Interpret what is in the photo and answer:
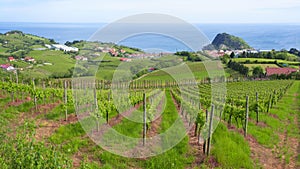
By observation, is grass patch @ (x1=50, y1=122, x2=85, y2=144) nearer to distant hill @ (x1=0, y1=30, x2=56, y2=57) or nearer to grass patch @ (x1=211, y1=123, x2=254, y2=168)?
grass patch @ (x1=211, y1=123, x2=254, y2=168)

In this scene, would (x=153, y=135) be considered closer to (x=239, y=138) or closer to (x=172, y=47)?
(x=239, y=138)

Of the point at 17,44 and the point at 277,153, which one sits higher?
→ the point at 17,44

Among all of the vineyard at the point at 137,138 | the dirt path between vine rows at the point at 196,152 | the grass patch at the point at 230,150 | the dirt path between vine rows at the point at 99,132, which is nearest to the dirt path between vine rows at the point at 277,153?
the vineyard at the point at 137,138

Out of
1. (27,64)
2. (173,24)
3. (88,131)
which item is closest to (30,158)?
(173,24)

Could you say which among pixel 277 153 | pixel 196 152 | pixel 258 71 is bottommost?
pixel 258 71

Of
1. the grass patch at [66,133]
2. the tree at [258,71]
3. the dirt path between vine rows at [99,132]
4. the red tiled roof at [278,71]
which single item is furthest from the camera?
the red tiled roof at [278,71]

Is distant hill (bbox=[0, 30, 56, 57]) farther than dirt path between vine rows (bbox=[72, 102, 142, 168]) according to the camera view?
Yes

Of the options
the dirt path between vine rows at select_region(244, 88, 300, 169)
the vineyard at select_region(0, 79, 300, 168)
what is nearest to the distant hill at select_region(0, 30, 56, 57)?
the vineyard at select_region(0, 79, 300, 168)

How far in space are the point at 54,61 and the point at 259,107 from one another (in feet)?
189

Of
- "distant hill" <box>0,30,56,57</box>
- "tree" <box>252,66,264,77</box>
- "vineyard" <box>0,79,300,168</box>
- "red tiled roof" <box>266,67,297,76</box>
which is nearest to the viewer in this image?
"vineyard" <box>0,79,300,168</box>

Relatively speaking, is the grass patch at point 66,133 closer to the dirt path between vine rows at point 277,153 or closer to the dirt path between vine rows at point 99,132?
the dirt path between vine rows at point 99,132

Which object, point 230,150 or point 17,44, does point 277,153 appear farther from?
point 17,44

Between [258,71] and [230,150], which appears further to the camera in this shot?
[258,71]

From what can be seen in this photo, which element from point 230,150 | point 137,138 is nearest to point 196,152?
point 230,150
